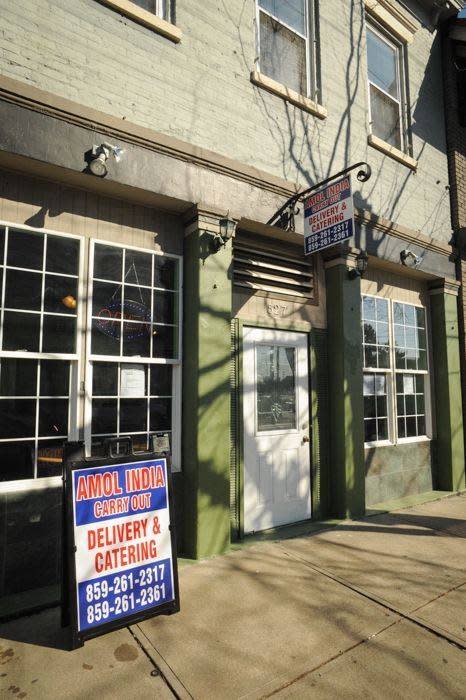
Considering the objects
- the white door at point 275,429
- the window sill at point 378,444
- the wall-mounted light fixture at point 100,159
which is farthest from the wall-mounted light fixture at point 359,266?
the wall-mounted light fixture at point 100,159

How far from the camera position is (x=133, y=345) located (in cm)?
A: 443

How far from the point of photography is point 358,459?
586cm

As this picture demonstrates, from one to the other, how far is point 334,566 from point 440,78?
922 cm

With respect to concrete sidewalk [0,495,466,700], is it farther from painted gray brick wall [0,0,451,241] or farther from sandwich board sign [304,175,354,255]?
painted gray brick wall [0,0,451,241]

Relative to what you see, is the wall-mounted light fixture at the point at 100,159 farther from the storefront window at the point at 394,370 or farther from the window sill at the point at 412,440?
the window sill at the point at 412,440

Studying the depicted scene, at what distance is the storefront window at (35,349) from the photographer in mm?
3713

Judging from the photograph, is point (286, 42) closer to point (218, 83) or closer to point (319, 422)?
point (218, 83)

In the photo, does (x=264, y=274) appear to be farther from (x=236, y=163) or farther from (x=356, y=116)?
(x=356, y=116)

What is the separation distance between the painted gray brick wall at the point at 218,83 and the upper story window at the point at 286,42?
255mm

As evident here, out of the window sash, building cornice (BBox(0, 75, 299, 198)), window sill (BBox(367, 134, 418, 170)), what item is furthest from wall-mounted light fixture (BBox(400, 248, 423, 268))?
the window sash

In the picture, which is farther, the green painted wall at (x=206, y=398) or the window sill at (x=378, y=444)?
the window sill at (x=378, y=444)

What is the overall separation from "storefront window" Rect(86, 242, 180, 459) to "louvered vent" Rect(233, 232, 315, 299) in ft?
3.03

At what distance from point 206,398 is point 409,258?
4635 millimetres

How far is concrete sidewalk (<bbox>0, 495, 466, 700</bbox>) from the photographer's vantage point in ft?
8.39
